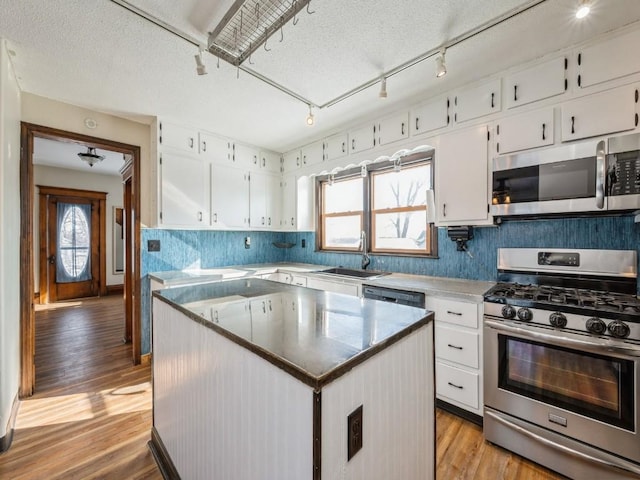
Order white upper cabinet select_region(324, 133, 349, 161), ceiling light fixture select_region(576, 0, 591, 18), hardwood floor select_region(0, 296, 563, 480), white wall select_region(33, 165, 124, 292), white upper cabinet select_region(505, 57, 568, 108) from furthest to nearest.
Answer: white wall select_region(33, 165, 124, 292) → white upper cabinet select_region(324, 133, 349, 161) → white upper cabinet select_region(505, 57, 568, 108) → hardwood floor select_region(0, 296, 563, 480) → ceiling light fixture select_region(576, 0, 591, 18)

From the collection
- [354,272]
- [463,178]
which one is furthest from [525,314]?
[354,272]

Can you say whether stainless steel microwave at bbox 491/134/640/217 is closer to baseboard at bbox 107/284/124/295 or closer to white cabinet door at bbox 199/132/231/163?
white cabinet door at bbox 199/132/231/163

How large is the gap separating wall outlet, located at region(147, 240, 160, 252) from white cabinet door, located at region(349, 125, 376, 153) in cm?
239

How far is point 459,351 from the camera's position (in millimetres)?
2045

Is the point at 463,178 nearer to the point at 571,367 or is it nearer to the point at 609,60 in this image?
the point at 609,60

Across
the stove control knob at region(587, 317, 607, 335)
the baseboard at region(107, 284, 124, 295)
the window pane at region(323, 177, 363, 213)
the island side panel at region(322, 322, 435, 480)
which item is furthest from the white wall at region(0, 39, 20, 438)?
the baseboard at region(107, 284, 124, 295)

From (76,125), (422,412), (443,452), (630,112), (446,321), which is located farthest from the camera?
(76,125)

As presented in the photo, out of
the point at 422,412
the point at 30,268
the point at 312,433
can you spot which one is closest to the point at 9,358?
the point at 30,268

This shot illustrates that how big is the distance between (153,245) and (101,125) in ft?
4.26

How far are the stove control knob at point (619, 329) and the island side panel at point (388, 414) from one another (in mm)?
1024

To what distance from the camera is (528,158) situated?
1944 millimetres

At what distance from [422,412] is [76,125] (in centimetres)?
363

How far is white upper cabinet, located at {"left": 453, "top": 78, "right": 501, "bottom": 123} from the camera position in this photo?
2135 mm

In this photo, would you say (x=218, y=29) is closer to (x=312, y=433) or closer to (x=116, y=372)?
(x=312, y=433)
